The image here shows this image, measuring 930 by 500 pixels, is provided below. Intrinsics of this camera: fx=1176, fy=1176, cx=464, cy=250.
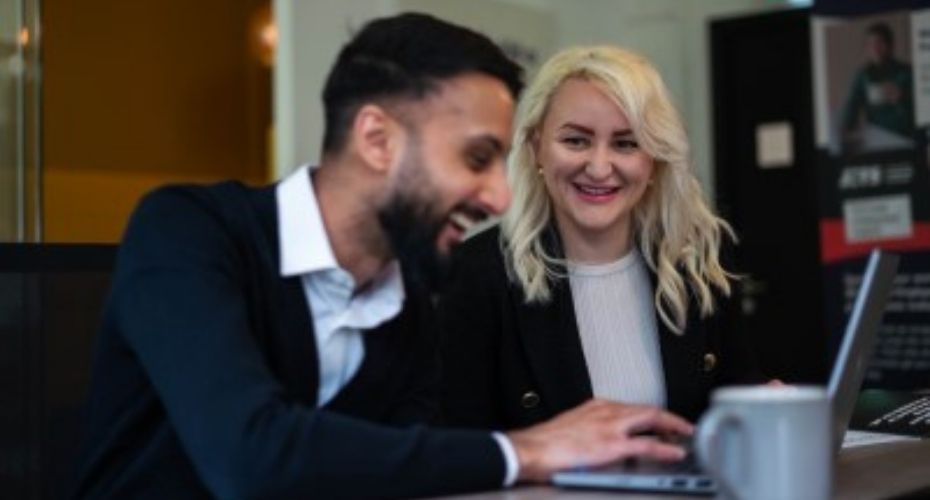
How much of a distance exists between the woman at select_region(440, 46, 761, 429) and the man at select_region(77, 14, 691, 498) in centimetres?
46

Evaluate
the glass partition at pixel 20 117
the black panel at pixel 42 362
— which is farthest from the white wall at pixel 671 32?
the black panel at pixel 42 362

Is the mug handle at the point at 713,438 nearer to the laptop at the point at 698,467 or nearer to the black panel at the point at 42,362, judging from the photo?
the laptop at the point at 698,467

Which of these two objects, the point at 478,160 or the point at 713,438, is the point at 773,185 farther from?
the point at 713,438

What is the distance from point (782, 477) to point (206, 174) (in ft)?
12.6

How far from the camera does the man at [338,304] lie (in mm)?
1118

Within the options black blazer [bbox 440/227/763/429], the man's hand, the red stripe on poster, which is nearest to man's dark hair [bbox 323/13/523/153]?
the man's hand

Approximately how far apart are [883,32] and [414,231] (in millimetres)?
3742

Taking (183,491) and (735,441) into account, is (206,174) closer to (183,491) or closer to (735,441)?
(183,491)

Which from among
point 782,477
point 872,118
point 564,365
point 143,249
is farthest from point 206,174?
point 782,477

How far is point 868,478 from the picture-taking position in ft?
4.27

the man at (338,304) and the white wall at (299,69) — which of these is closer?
the man at (338,304)

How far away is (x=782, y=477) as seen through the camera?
2.97 ft

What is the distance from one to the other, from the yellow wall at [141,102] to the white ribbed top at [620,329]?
1676 millimetres

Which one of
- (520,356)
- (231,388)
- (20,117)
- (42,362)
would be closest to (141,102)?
(20,117)
